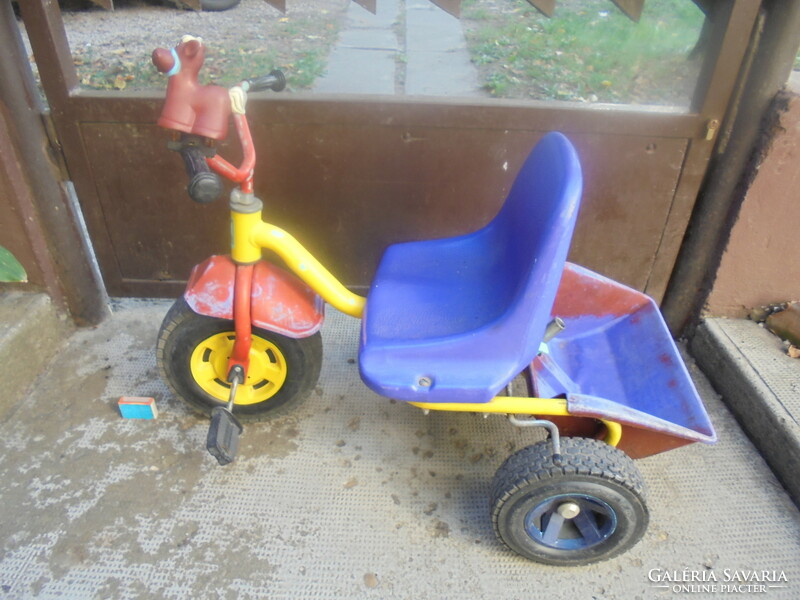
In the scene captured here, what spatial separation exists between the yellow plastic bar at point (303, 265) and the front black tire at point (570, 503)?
60cm

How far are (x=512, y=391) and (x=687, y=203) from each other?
2.87 feet

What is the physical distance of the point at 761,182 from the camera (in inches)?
75.2

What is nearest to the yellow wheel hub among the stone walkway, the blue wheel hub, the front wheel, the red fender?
the front wheel

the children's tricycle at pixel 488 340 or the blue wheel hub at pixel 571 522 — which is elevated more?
the children's tricycle at pixel 488 340

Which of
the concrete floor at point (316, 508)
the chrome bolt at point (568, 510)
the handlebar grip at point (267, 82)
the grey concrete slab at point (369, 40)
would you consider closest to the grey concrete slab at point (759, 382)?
the concrete floor at point (316, 508)

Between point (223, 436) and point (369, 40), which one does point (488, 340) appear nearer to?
point (223, 436)

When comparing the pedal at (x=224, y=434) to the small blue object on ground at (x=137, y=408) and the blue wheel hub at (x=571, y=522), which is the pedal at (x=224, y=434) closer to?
the small blue object on ground at (x=137, y=408)

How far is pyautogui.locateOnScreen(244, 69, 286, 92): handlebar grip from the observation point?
1.48m

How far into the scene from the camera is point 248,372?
180 cm

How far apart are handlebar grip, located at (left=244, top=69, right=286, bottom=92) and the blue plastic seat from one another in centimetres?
59

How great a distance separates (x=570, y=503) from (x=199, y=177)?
1179 mm

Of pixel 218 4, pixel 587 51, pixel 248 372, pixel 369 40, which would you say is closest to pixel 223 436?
pixel 248 372

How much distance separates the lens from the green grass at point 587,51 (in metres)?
4.35

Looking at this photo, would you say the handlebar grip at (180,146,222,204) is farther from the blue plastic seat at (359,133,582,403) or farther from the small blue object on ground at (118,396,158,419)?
the small blue object on ground at (118,396,158,419)
